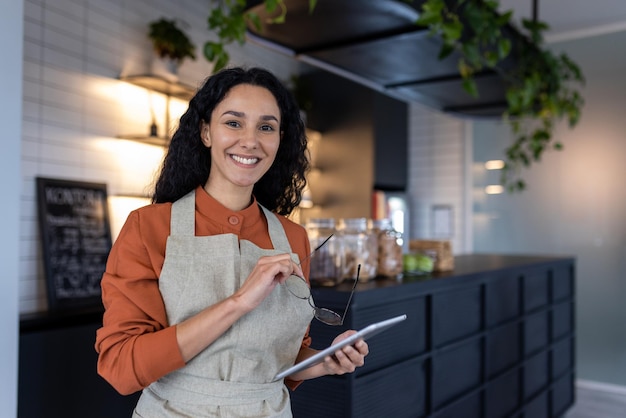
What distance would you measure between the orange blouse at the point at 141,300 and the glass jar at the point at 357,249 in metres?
1.06

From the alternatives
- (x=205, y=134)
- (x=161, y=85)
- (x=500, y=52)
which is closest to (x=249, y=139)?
→ (x=205, y=134)

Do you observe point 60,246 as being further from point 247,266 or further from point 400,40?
point 247,266

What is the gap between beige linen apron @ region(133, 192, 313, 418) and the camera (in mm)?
1181

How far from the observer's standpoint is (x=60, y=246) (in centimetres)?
331

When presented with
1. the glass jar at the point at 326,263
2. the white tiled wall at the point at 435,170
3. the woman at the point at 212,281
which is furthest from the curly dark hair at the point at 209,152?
the white tiled wall at the point at 435,170

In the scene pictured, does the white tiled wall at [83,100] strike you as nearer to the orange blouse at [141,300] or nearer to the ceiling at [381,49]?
the ceiling at [381,49]

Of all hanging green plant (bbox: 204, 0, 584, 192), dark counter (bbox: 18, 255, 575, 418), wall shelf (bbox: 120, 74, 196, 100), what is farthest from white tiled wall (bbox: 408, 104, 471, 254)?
wall shelf (bbox: 120, 74, 196, 100)

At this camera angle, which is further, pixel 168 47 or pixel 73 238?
pixel 168 47

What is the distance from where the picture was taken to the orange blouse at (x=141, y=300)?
1.08 m

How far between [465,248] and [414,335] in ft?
12.7

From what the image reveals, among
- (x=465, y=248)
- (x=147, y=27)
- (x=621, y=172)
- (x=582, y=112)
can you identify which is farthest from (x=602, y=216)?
(x=147, y=27)

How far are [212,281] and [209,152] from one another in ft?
1.08

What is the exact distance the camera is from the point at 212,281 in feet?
4.01

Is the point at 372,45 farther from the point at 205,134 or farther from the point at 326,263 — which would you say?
the point at 205,134
